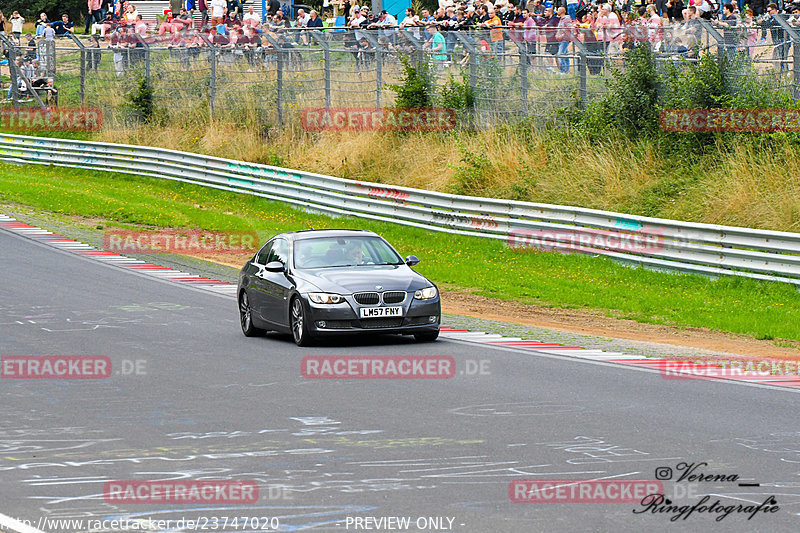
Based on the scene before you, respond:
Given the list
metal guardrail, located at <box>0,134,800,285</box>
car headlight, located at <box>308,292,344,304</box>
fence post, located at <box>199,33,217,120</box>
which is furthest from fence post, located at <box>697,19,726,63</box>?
fence post, located at <box>199,33,217,120</box>

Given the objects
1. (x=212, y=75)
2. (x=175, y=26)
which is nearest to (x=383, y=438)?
(x=212, y=75)

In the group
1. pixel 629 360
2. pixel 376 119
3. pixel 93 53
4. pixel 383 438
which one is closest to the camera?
pixel 383 438

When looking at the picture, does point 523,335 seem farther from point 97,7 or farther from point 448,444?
point 97,7

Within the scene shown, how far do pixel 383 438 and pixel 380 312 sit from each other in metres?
5.16

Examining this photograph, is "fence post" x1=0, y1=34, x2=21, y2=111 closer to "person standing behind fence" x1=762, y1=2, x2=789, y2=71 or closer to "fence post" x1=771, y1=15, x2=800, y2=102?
"person standing behind fence" x1=762, y1=2, x2=789, y2=71

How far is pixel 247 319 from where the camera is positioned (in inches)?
650

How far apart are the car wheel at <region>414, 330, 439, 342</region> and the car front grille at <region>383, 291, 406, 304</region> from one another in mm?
714

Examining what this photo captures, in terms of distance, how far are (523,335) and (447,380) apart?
4.03 metres

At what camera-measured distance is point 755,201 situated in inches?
853

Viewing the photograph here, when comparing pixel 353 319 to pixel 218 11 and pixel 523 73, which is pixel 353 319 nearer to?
pixel 523 73

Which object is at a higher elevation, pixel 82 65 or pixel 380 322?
pixel 82 65

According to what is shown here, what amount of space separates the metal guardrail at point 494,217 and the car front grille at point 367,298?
24.1 feet

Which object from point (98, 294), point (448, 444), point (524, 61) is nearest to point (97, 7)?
point (524, 61)

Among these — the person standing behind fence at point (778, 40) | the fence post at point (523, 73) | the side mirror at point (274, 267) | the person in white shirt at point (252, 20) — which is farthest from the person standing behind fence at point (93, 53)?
the side mirror at point (274, 267)
